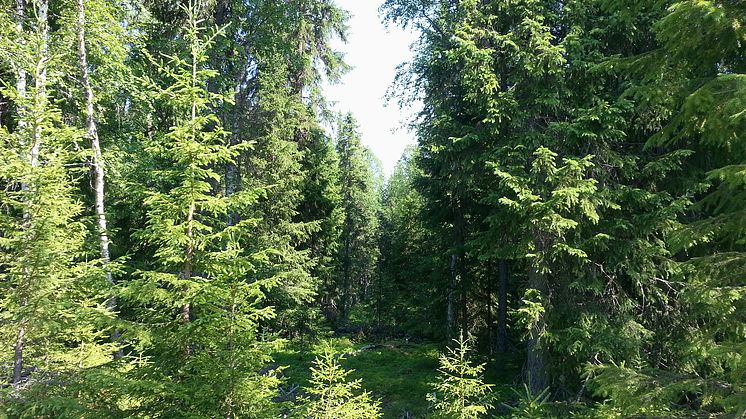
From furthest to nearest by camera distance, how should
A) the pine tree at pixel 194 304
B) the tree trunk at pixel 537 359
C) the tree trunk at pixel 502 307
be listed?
the tree trunk at pixel 502 307 → the tree trunk at pixel 537 359 → the pine tree at pixel 194 304

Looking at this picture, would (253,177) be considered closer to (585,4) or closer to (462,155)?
(462,155)

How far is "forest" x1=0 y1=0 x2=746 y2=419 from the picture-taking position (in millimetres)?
3934

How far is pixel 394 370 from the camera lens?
50.0ft

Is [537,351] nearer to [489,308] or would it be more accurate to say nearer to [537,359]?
[537,359]

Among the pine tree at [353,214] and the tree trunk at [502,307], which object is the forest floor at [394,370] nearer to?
the tree trunk at [502,307]

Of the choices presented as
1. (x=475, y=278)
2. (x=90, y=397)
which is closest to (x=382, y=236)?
(x=475, y=278)

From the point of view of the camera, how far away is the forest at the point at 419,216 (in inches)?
155

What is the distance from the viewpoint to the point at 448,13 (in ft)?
36.3

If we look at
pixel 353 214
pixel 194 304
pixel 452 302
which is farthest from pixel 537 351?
pixel 353 214

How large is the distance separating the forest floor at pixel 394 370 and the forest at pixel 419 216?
0.13 m

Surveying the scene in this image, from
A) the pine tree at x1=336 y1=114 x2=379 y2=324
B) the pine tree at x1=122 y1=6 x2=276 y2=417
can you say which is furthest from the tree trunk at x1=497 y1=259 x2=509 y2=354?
the pine tree at x1=336 y1=114 x2=379 y2=324

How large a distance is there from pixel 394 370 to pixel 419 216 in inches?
221

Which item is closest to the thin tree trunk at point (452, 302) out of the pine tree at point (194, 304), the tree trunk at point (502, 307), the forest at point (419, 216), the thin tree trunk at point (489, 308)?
the forest at point (419, 216)

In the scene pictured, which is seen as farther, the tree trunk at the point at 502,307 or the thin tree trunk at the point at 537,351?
the tree trunk at the point at 502,307
